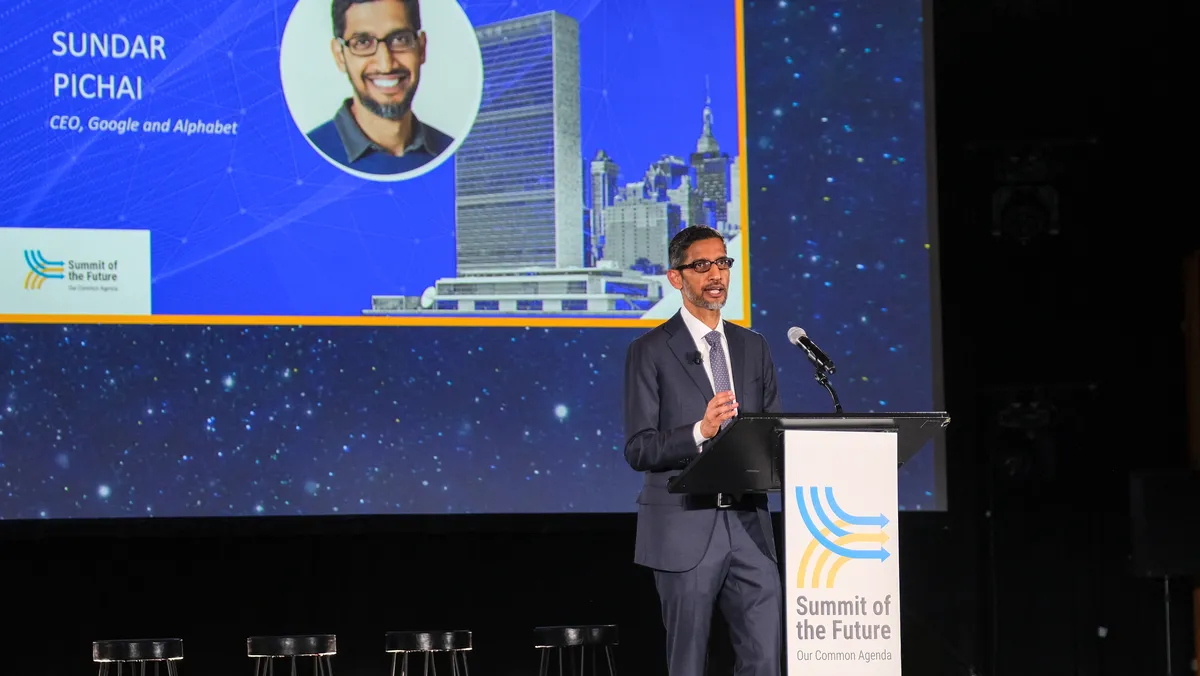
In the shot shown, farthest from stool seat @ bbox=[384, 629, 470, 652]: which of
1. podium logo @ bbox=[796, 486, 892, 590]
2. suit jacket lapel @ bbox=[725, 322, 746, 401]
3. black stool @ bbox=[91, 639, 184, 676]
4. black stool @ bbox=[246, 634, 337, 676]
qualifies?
podium logo @ bbox=[796, 486, 892, 590]

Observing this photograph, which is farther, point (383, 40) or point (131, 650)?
point (383, 40)

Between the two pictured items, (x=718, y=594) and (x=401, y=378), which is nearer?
(x=718, y=594)

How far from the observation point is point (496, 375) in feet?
15.9

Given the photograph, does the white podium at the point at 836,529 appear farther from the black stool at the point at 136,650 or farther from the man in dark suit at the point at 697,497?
the black stool at the point at 136,650

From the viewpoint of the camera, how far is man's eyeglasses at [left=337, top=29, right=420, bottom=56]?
15.9 feet

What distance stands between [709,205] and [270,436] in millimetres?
1833

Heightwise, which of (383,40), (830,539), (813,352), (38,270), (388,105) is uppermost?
(383,40)

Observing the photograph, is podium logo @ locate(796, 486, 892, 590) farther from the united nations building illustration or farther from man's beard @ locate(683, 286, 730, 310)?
the united nations building illustration

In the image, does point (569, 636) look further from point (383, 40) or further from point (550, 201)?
point (383, 40)

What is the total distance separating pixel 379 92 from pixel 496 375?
1.14 meters

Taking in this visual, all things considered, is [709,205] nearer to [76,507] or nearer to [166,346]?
[166,346]

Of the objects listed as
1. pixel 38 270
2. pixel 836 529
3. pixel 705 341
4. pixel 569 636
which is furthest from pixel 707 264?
pixel 38 270

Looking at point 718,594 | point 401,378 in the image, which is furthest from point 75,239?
point 718,594

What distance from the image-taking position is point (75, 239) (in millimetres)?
4598
